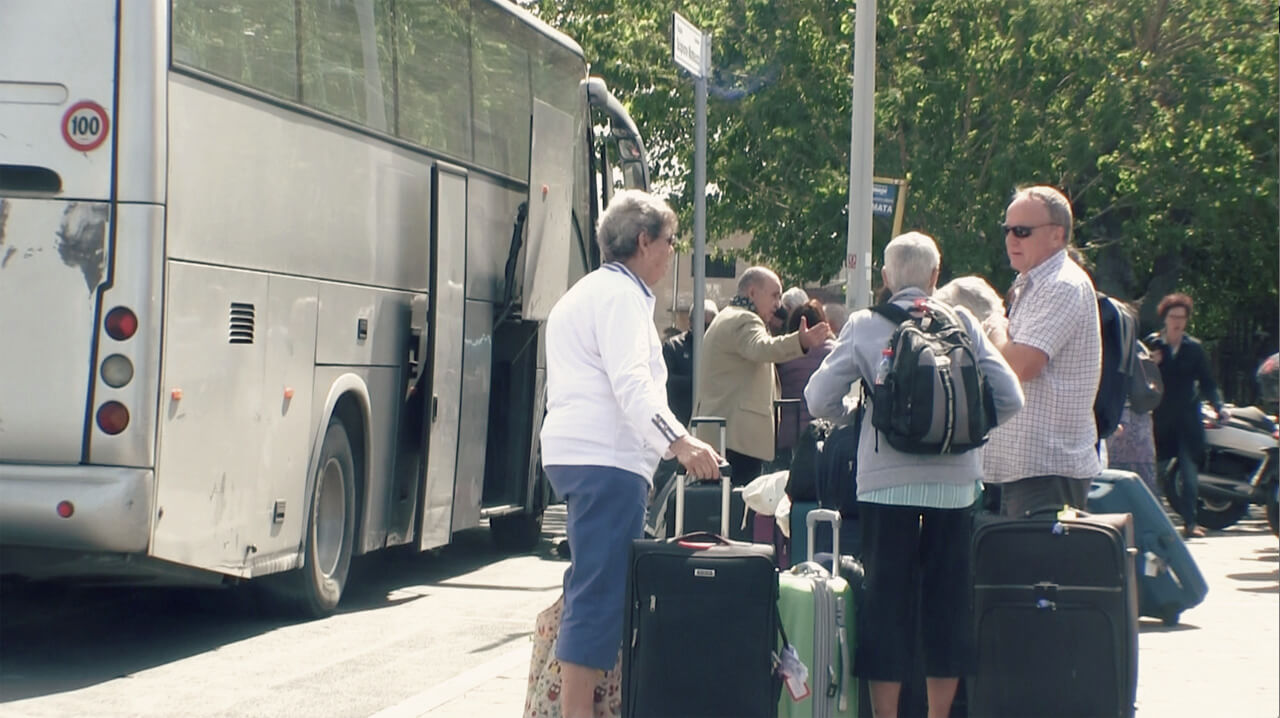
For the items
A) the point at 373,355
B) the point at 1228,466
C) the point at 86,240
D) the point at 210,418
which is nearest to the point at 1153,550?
the point at 373,355

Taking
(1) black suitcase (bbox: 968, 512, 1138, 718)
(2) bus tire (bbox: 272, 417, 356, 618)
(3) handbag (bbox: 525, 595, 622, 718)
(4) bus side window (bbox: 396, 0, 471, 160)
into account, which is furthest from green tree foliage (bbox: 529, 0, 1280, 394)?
(3) handbag (bbox: 525, 595, 622, 718)

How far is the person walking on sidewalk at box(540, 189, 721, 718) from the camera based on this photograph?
538 centimetres

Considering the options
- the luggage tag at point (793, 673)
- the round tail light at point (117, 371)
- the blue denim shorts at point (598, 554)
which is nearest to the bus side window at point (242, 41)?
the round tail light at point (117, 371)

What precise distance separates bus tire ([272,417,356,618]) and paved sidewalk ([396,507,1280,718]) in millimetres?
1501

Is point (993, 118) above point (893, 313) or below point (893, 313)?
above

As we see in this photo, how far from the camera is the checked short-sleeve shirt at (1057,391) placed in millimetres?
6062

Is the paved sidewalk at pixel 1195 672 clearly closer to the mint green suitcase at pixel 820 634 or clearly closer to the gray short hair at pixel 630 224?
the mint green suitcase at pixel 820 634

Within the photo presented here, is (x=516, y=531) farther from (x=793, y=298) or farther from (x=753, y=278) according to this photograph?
(x=753, y=278)

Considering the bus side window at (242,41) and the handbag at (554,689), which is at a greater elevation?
the bus side window at (242,41)

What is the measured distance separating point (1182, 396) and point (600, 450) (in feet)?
33.4

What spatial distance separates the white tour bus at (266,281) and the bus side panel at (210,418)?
0.05ft

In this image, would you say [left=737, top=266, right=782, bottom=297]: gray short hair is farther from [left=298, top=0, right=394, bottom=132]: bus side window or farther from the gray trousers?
the gray trousers

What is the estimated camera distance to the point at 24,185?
25.2 ft

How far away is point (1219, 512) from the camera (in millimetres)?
16078
